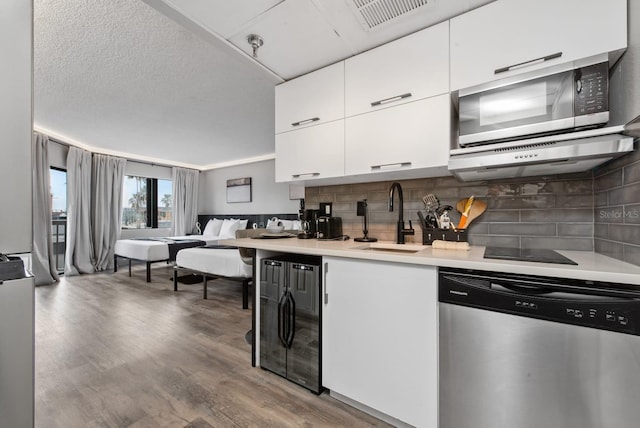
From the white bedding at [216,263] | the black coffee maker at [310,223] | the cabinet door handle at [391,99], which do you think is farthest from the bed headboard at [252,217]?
the cabinet door handle at [391,99]

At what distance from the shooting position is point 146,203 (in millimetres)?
6719

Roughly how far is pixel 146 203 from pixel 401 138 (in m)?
6.95

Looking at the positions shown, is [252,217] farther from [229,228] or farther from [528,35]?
[528,35]

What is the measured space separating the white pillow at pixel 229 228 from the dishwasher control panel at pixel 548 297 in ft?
18.9

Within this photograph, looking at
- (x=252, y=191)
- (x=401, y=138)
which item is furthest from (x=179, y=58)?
(x=252, y=191)

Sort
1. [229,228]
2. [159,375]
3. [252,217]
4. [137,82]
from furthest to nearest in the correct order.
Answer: [252,217] → [229,228] → [137,82] → [159,375]

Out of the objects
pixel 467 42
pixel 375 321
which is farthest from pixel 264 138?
pixel 375 321

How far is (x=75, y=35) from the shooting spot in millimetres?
2174

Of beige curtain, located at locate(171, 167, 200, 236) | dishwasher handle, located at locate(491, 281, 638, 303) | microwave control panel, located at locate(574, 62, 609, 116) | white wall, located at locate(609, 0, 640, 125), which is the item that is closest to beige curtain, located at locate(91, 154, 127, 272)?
beige curtain, located at locate(171, 167, 200, 236)

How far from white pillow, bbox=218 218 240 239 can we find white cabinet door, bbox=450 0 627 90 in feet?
18.7

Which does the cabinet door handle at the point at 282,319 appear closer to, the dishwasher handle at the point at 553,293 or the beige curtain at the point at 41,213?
the dishwasher handle at the point at 553,293

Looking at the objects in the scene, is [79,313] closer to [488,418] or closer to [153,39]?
[153,39]

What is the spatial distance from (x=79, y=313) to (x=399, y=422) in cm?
357

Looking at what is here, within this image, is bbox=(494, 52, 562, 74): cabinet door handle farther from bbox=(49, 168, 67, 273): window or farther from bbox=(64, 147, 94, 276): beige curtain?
bbox=(49, 168, 67, 273): window
